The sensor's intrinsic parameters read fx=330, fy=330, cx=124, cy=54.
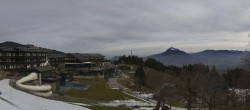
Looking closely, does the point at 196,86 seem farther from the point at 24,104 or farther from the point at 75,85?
the point at 75,85

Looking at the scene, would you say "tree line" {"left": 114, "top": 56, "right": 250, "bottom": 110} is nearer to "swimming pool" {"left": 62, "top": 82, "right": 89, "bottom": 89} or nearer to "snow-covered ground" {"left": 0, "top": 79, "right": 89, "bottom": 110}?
"snow-covered ground" {"left": 0, "top": 79, "right": 89, "bottom": 110}

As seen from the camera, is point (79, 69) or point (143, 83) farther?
point (79, 69)

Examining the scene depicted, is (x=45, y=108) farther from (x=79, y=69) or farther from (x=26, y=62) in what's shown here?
(x=79, y=69)

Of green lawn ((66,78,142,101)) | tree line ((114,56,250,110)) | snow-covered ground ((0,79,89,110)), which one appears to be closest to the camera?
snow-covered ground ((0,79,89,110))

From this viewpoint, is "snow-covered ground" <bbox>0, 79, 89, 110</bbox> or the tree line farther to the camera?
the tree line

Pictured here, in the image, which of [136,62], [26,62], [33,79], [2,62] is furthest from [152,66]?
[33,79]

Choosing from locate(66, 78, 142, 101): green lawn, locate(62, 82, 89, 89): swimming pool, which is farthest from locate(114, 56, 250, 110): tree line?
locate(62, 82, 89, 89): swimming pool

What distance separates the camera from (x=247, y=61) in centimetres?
2791

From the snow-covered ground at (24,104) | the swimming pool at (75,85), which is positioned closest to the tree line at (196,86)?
the snow-covered ground at (24,104)

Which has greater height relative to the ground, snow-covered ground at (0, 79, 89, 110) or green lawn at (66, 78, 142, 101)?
snow-covered ground at (0, 79, 89, 110)

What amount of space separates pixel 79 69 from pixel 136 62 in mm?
57142

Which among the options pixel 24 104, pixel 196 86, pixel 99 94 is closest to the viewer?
pixel 24 104

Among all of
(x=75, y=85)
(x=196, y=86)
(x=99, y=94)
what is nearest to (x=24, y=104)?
(x=196, y=86)

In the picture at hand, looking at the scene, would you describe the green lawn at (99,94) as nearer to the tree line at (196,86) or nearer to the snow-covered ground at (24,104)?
the tree line at (196,86)
